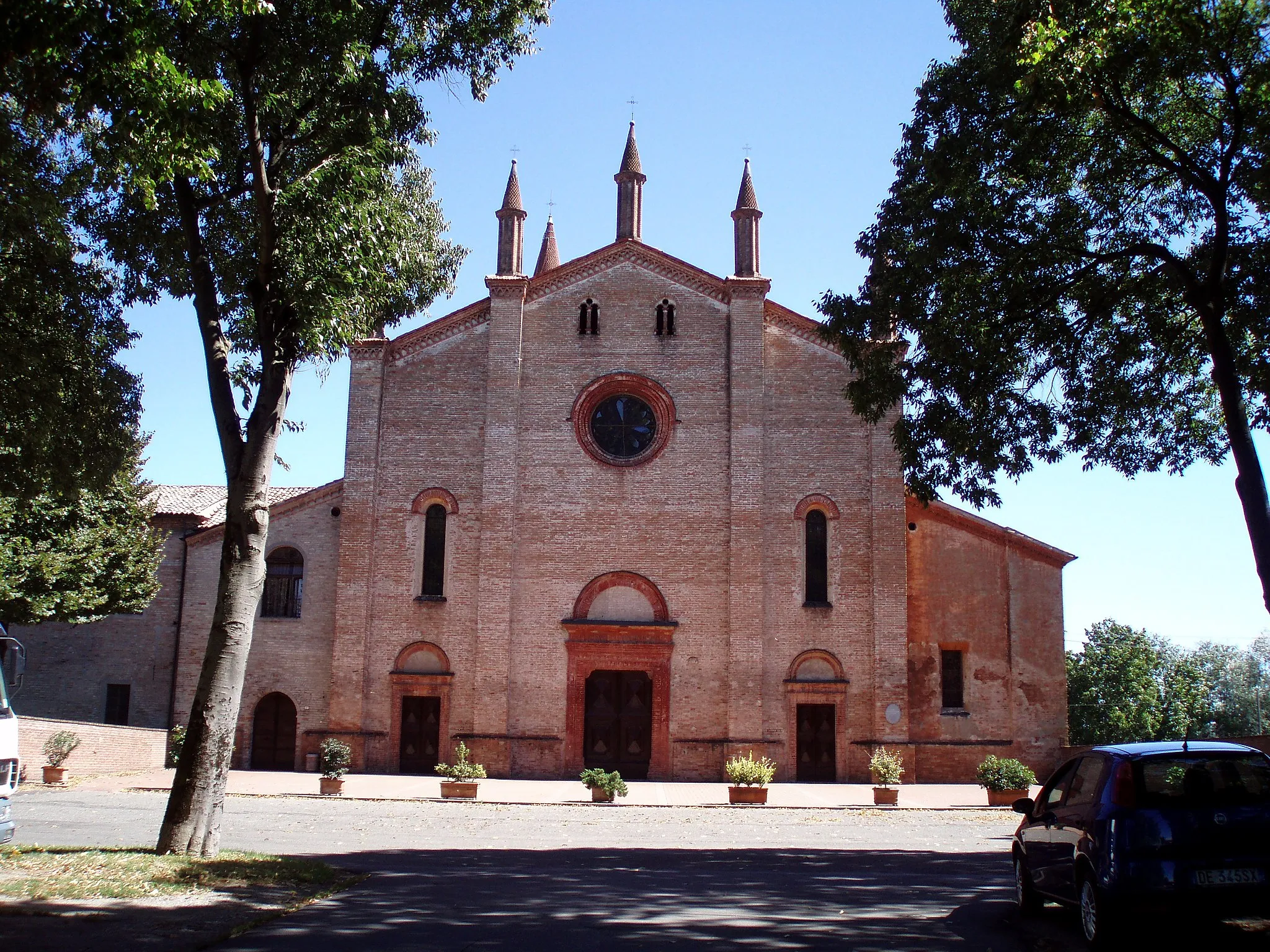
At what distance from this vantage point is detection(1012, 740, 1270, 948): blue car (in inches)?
291

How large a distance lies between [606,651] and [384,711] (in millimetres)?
5471

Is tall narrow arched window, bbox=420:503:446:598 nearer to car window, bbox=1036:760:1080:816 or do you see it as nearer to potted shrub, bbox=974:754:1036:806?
potted shrub, bbox=974:754:1036:806

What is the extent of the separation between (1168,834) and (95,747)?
2344cm

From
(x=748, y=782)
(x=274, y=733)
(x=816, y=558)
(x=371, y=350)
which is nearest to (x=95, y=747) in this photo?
(x=274, y=733)

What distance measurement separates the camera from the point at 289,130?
12117 mm

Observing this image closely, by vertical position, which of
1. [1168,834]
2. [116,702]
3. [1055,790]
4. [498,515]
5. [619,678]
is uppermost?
[498,515]

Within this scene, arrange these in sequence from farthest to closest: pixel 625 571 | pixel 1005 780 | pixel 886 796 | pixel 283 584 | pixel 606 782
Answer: pixel 283 584, pixel 625 571, pixel 886 796, pixel 1005 780, pixel 606 782

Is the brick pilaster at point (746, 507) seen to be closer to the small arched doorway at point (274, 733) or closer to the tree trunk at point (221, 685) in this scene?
the small arched doorway at point (274, 733)

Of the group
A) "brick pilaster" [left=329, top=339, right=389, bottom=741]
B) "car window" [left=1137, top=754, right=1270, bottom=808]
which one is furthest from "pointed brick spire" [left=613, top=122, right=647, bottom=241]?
"car window" [left=1137, top=754, right=1270, bottom=808]

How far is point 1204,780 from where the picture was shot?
779 cm

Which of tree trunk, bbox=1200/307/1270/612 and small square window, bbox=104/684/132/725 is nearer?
tree trunk, bbox=1200/307/1270/612

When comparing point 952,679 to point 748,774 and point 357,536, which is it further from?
point 357,536

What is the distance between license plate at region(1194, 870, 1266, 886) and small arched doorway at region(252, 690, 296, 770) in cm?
2353

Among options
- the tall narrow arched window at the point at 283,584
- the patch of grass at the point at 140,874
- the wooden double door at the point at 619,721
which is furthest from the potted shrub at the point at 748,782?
the patch of grass at the point at 140,874
